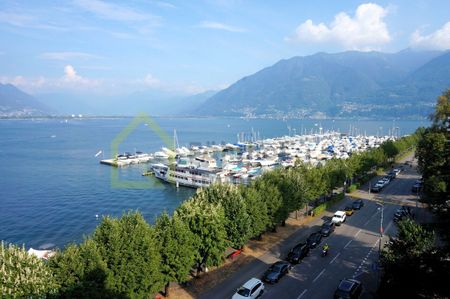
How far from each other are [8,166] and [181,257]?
91461 mm

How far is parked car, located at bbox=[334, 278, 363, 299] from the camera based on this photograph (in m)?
20.9

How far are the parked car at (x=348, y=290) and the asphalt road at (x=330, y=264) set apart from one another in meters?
1.12

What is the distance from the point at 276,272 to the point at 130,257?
10.6 metres

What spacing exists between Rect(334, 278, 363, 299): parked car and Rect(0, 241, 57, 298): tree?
15.9 meters

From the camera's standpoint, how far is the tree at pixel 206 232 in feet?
82.4

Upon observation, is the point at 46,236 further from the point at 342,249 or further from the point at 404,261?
the point at 404,261

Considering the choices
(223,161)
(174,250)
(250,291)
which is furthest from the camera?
(223,161)

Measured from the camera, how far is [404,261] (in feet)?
59.5

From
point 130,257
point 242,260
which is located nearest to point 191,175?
point 242,260

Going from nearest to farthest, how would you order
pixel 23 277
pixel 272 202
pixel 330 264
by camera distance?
pixel 23 277, pixel 330 264, pixel 272 202

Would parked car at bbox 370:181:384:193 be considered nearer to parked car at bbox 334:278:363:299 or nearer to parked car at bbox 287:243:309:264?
parked car at bbox 287:243:309:264

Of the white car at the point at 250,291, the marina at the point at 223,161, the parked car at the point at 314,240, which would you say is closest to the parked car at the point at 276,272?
the white car at the point at 250,291

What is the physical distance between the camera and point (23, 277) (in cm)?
1545

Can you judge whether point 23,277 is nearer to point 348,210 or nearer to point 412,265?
point 412,265
